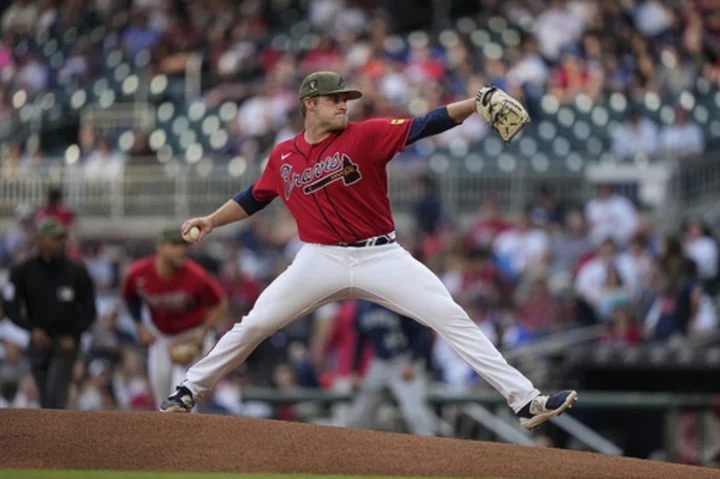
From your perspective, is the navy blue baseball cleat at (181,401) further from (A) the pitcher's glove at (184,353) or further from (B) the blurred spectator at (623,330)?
(B) the blurred spectator at (623,330)

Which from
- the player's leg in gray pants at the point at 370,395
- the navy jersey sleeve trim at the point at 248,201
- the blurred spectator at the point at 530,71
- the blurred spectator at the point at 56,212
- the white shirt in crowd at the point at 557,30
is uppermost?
the white shirt in crowd at the point at 557,30

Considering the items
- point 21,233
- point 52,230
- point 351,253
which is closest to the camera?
point 351,253

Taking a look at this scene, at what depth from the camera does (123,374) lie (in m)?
14.6

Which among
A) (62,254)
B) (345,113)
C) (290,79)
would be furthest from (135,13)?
(345,113)

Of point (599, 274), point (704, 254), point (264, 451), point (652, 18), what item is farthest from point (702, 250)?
point (264, 451)

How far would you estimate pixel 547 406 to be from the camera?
294 inches

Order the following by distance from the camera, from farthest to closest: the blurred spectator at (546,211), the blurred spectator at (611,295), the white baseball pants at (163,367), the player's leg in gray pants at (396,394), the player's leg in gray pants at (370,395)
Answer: the blurred spectator at (546,211) < the blurred spectator at (611,295) < the player's leg in gray pants at (370,395) < the player's leg in gray pants at (396,394) < the white baseball pants at (163,367)

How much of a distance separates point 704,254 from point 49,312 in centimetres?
674

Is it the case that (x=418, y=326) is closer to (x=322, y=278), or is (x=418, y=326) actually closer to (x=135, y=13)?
(x=322, y=278)

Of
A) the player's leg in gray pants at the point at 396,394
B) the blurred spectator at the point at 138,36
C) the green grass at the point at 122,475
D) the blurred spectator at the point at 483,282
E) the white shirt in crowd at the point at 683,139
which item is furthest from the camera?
the blurred spectator at the point at 138,36

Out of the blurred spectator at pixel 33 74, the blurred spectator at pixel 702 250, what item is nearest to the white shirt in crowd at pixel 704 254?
the blurred spectator at pixel 702 250

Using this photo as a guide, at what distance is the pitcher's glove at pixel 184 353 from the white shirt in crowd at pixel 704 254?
567cm

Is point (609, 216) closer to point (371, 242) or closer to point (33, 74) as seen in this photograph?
point (371, 242)

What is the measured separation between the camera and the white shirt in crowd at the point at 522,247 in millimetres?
15141
